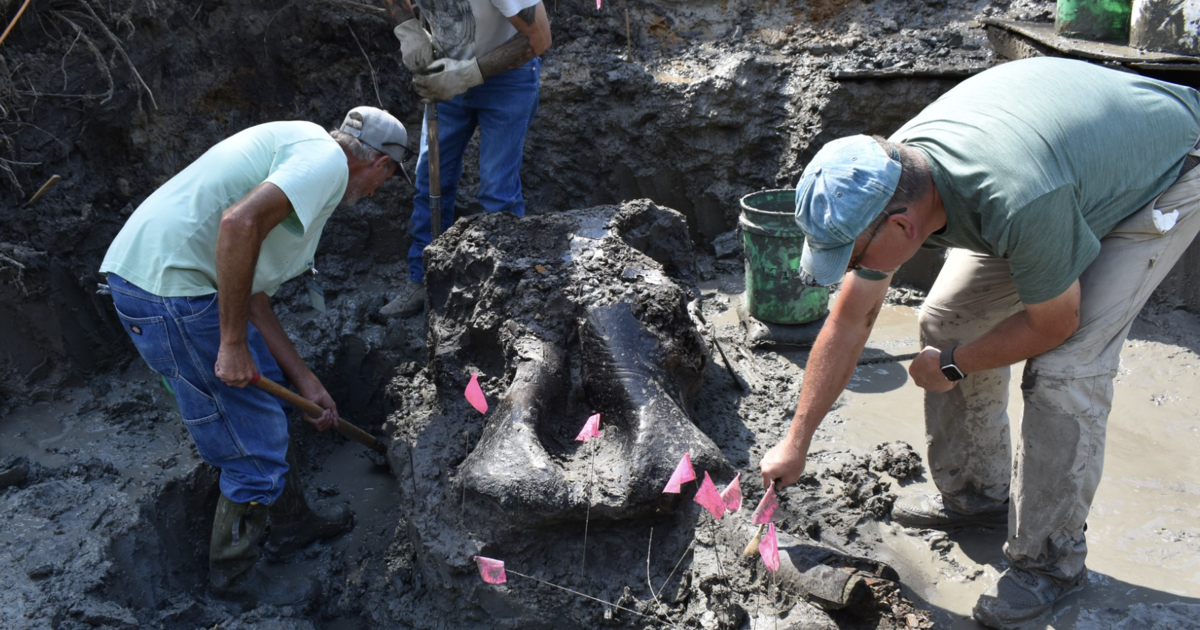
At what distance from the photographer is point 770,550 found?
2227 millimetres

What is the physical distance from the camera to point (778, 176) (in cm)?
557

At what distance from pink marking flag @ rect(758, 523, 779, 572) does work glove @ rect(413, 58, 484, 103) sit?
2599mm

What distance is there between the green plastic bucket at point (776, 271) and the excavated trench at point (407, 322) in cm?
26

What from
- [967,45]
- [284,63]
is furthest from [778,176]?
[284,63]

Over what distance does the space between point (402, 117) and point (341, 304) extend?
1.43m

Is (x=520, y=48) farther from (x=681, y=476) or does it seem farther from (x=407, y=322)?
(x=681, y=476)

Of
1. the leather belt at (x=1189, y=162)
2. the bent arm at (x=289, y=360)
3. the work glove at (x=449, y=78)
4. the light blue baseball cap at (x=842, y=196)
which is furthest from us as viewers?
the work glove at (x=449, y=78)

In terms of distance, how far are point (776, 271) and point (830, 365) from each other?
208 cm

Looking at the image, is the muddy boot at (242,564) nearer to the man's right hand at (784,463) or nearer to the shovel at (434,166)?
the shovel at (434,166)

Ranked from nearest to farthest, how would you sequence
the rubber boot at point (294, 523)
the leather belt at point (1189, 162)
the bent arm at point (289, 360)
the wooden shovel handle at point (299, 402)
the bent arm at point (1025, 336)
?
1. the bent arm at point (1025, 336)
2. the leather belt at point (1189, 162)
3. the wooden shovel handle at point (299, 402)
4. the bent arm at point (289, 360)
5. the rubber boot at point (294, 523)

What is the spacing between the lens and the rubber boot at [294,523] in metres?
3.32

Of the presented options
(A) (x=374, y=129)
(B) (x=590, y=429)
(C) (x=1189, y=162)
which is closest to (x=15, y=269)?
(A) (x=374, y=129)

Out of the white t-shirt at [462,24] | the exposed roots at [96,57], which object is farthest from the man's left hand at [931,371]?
the exposed roots at [96,57]

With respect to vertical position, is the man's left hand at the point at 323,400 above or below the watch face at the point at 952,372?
below
